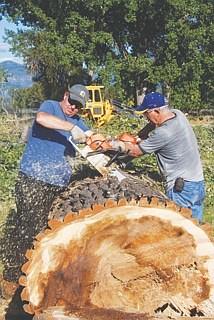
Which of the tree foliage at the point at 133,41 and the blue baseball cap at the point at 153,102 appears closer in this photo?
the blue baseball cap at the point at 153,102

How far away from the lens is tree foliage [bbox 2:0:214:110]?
29297 mm

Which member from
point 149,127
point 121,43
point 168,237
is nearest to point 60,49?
point 121,43

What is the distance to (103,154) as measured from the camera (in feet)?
15.3

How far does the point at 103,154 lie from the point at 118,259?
3.93 feet

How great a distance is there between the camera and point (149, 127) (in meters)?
5.25

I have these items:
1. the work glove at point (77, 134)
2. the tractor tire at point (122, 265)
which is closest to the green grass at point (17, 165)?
the work glove at point (77, 134)

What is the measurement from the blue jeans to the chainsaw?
56 cm

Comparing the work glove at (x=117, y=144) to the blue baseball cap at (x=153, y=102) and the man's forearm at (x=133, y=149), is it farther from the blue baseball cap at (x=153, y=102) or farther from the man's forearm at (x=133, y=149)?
the blue baseball cap at (x=153, y=102)

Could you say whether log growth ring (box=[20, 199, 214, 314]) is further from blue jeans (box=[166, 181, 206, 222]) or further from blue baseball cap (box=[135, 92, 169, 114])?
blue baseball cap (box=[135, 92, 169, 114])

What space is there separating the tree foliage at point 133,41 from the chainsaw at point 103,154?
83.0 feet

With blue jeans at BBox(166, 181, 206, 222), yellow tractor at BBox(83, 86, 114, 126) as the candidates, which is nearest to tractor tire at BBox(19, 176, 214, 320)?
blue jeans at BBox(166, 181, 206, 222)

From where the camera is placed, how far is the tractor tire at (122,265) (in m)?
3.50

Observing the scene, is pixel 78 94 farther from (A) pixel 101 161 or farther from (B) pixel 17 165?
(B) pixel 17 165

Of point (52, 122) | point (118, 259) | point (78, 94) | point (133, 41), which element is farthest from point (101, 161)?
point (133, 41)
